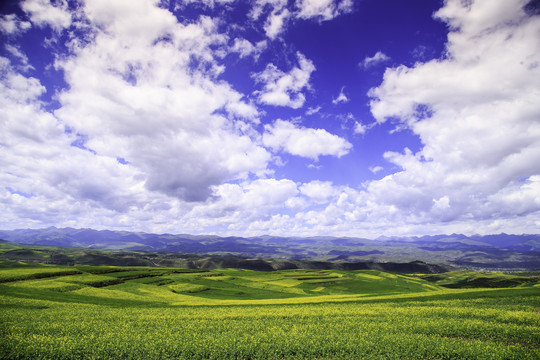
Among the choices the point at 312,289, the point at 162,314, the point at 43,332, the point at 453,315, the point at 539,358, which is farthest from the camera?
the point at 312,289

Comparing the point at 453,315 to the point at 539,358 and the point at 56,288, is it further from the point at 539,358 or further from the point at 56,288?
the point at 56,288

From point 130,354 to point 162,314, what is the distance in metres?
19.7

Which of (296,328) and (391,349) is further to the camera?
(296,328)

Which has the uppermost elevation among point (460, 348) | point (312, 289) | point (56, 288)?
point (460, 348)

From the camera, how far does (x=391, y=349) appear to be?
2706cm

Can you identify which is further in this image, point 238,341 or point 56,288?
point 56,288

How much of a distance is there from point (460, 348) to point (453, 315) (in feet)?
56.3

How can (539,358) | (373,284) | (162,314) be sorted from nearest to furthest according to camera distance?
(539,358), (162,314), (373,284)

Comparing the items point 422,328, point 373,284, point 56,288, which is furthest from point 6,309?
point 373,284

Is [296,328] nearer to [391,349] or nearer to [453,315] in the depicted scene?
[391,349]

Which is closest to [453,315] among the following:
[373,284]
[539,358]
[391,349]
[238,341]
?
[539,358]

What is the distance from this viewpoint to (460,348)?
26.7 meters

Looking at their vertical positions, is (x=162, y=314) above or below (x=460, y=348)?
below

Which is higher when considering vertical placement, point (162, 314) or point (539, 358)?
point (539, 358)
